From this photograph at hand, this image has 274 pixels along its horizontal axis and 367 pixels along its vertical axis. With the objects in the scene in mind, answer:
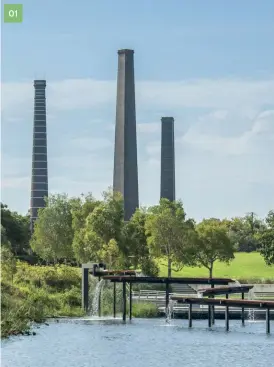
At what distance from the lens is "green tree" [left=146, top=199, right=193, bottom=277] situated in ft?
349

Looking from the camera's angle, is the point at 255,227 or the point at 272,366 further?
the point at 255,227

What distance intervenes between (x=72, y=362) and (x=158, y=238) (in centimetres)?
5806

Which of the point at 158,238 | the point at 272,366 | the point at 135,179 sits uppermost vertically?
the point at 135,179

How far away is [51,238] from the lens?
12812 cm

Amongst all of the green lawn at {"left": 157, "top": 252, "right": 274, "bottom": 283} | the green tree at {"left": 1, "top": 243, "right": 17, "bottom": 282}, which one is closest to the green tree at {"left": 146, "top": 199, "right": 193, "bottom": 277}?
the green lawn at {"left": 157, "top": 252, "right": 274, "bottom": 283}

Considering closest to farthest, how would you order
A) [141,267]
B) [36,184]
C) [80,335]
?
[80,335]
[141,267]
[36,184]

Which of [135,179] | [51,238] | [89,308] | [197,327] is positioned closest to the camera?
[197,327]

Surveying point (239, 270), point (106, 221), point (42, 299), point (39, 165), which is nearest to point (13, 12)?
point (42, 299)

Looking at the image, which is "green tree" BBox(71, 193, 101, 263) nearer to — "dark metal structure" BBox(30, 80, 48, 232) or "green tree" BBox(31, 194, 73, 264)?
"green tree" BBox(31, 194, 73, 264)

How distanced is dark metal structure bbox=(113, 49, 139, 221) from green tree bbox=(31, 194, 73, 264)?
105 feet

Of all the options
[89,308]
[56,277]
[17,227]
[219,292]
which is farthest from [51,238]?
[219,292]

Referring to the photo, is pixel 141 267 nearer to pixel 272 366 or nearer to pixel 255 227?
pixel 272 366

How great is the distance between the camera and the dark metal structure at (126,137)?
168 meters

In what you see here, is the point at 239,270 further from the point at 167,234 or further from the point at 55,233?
the point at 167,234
